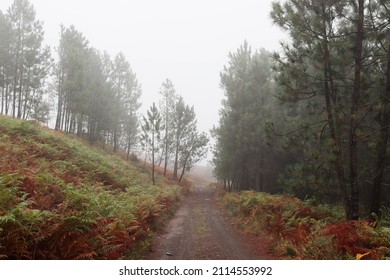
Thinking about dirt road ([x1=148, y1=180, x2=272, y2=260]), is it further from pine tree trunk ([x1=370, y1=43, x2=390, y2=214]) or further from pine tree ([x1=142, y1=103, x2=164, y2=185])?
pine tree ([x1=142, y1=103, x2=164, y2=185])

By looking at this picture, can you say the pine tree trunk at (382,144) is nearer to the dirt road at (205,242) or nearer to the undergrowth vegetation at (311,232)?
the undergrowth vegetation at (311,232)

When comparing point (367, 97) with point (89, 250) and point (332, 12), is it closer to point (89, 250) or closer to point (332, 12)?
point (332, 12)

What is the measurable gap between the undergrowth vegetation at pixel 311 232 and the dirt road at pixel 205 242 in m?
0.73

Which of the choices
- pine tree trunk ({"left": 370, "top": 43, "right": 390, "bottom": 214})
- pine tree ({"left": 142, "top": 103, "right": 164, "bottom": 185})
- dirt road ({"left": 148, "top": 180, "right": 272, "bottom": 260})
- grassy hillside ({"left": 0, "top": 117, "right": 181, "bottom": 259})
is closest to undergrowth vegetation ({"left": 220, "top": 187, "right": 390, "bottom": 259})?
dirt road ({"left": 148, "top": 180, "right": 272, "bottom": 260})

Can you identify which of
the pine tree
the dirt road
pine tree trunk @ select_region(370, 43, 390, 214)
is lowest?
the dirt road

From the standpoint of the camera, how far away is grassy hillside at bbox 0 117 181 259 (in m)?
5.59

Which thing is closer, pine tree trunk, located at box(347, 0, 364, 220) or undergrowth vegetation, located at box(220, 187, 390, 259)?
undergrowth vegetation, located at box(220, 187, 390, 259)

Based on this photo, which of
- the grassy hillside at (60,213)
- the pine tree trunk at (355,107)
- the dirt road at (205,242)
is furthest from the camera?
the pine tree trunk at (355,107)

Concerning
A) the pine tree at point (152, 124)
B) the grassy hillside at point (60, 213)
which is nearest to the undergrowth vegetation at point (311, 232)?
the grassy hillside at point (60, 213)

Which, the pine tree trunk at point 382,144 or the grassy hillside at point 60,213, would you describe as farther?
the pine tree trunk at point 382,144

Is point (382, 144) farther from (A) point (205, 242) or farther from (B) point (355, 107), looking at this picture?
(A) point (205, 242)

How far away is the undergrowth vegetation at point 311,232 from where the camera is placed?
705cm

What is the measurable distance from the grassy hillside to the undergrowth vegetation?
180 inches
